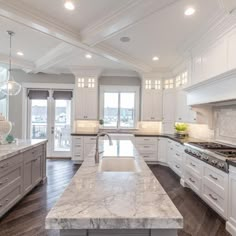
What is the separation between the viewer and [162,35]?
361cm

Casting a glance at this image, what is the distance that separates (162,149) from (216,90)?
10.0 ft

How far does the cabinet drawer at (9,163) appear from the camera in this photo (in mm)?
2615

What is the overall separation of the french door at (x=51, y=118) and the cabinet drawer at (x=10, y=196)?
3.47 m

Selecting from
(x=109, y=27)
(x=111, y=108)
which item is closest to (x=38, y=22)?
(x=109, y=27)

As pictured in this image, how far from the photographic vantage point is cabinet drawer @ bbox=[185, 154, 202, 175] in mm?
3324

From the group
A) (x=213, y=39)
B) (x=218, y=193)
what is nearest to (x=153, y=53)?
(x=213, y=39)

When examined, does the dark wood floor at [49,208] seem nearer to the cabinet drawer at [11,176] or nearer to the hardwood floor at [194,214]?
the hardwood floor at [194,214]

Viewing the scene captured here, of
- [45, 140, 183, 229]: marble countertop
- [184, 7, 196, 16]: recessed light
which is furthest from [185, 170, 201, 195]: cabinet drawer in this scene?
[184, 7, 196, 16]: recessed light

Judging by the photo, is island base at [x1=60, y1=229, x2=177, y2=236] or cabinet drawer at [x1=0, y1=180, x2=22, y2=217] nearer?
island base at [x1=60, y1=229, x2=177, y2=236]

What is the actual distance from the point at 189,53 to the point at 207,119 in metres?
1.47

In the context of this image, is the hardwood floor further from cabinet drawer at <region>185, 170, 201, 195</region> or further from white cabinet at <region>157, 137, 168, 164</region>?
white cabinet at <region>157, 137, 168, 164</region>

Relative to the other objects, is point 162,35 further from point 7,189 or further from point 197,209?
point 7,189

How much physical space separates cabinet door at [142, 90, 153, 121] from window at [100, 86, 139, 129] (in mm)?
484

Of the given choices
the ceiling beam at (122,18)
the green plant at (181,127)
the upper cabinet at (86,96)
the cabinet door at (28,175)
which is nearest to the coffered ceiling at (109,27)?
the ceiling beam at (122,18)
